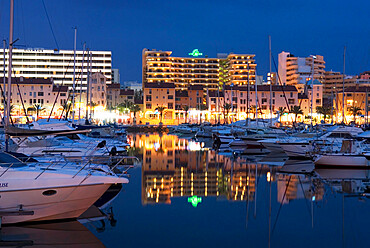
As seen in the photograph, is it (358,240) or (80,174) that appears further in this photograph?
(80,174)

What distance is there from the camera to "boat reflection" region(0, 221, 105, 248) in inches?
600

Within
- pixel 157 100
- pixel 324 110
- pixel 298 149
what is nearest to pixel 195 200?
pixel 298 149

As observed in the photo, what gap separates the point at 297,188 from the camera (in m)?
26.2

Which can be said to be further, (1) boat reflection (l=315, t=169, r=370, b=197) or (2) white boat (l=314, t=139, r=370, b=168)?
(2) white boat (l=314, t=139, r=370, b=168)

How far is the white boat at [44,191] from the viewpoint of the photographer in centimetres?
1623

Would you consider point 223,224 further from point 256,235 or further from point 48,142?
point 48,142

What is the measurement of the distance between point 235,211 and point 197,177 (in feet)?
34.4

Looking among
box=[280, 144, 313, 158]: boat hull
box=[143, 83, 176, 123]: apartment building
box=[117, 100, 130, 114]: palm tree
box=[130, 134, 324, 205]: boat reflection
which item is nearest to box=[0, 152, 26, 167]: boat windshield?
box=[130, 134, 324, 205]: boat reflection

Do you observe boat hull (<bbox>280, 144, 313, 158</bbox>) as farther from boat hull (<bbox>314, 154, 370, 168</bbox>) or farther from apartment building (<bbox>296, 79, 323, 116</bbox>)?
apartment building (<bbox>296, 79, 323, 116</bbox>)

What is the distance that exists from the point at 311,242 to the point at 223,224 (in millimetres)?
3408

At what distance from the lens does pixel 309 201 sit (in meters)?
22.7

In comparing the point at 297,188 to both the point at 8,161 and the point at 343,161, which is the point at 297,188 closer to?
the point at 343,161

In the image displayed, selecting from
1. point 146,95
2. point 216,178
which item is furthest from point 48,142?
point 146,95

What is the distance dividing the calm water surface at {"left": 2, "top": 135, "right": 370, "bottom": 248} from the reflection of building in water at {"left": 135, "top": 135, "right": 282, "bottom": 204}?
51mm
